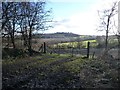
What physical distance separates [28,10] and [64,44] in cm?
1591

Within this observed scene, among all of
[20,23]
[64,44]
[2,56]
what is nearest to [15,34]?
[20,23]

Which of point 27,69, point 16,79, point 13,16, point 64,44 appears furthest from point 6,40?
point 64,44

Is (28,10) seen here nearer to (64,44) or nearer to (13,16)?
(13,16)

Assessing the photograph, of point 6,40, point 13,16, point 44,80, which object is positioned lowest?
point 44,80

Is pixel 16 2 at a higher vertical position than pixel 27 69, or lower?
higher

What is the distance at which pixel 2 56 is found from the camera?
1939 centimetres

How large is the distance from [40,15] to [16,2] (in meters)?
5.69

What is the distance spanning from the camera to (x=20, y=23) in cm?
2456

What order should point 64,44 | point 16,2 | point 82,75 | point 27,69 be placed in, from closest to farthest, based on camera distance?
point 82,75 → point 27,69 → point 16,2 → point 64,44

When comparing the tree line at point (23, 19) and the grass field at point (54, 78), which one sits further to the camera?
the tree line at point (23, 19)

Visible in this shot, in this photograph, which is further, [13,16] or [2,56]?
[13,16]

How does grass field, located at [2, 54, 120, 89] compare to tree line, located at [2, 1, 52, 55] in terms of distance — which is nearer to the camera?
grass field, located at [2, 54, 120, 89]

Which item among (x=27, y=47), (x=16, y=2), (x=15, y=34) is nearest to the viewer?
(x=16, y=2)

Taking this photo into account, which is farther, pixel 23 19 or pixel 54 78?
pixel 23 19
